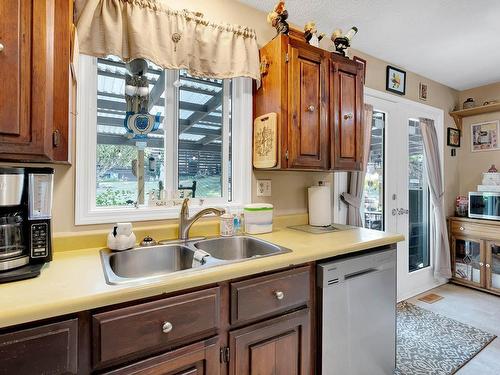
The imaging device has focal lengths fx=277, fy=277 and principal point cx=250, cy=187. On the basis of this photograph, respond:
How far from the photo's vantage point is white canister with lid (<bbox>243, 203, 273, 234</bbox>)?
1.77 meters

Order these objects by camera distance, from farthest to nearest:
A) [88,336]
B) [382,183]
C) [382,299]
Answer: [382,183] < [382,299] < [88,336]

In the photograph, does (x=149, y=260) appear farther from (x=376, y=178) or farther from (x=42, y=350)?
(x=376, y=178)

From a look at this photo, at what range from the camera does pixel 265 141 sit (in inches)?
72.2

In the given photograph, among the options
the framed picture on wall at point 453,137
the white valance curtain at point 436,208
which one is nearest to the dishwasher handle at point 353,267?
the white valance curtain at point 436,208

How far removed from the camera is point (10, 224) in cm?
Answer: 101

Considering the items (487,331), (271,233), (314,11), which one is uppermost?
(314,11)

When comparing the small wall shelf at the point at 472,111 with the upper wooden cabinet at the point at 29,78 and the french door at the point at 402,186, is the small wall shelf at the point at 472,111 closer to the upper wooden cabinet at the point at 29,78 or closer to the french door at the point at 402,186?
the french door at the point at 402,186

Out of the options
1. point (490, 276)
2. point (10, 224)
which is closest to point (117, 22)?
point (10, 224)

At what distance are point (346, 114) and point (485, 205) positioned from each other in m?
2.36

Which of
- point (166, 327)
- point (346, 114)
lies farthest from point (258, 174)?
point (166, 327)

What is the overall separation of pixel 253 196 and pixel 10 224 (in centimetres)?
132

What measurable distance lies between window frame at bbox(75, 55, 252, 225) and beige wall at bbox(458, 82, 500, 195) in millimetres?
3255

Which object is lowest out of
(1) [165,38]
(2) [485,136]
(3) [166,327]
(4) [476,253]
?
(4) [476,253]

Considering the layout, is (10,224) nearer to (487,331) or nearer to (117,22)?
(117,22)
